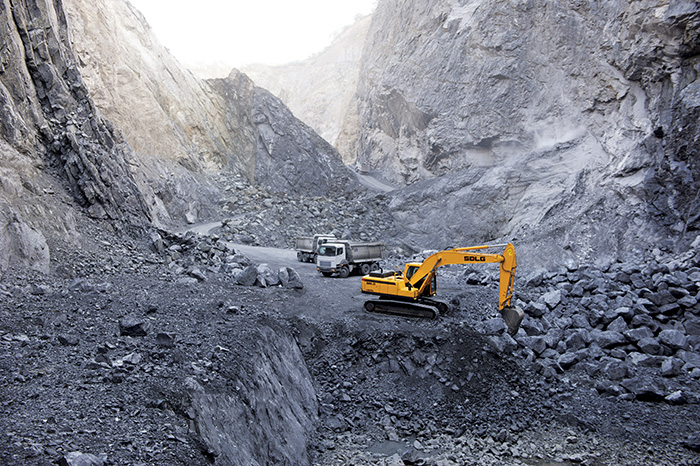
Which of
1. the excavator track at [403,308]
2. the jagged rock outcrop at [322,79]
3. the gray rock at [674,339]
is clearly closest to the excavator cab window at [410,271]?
the excavator track at [403,308]

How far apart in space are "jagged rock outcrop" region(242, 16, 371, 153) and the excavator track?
52267mm

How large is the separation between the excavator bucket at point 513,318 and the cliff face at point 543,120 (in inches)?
332

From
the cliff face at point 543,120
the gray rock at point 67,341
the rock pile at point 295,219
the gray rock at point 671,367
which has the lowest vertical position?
the gray rock at point 671,367

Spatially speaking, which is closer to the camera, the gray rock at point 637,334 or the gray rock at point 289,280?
the gray rock at point 637,334

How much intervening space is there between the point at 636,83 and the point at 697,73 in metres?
3.40

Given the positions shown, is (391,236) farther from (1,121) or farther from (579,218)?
(1,121)

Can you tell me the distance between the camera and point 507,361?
10.1m

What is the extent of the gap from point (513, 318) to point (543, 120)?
2024 cm

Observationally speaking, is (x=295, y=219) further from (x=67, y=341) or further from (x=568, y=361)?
(x=67, y=341)

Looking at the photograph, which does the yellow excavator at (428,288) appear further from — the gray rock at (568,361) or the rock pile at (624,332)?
the gray rock at (568,361)

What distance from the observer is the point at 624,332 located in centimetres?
1100

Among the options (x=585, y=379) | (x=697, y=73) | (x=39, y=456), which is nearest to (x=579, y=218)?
(x=697, y=73)

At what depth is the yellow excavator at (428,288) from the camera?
440 inches

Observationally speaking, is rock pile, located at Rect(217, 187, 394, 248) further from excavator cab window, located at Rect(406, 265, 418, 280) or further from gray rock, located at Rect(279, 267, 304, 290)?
excavator cab window, located at Rect(406, 265, 418, 280)
